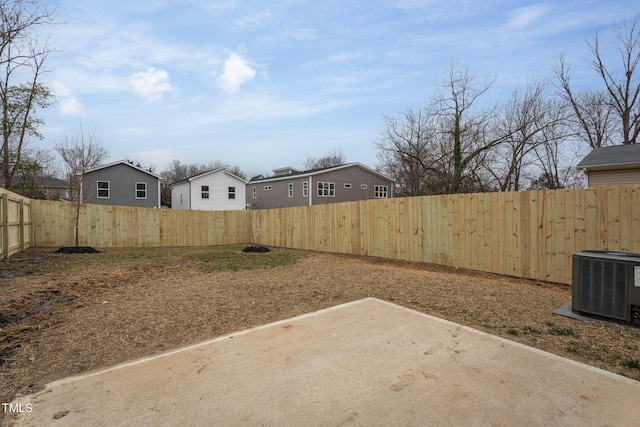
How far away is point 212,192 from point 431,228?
72.7 feet

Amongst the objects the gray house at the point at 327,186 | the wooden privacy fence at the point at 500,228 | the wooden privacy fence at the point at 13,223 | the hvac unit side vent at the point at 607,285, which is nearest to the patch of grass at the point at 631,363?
the hvac unit side vent at the point at 607,285

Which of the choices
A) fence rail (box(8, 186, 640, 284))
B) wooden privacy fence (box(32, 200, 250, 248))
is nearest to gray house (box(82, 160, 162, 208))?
wooden privacy fence (box(32, 200, 250, 248))

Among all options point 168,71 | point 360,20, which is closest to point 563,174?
point 360,20

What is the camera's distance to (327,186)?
26016 millimetres

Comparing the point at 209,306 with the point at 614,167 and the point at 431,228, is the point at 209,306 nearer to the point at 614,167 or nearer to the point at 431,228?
the point at 431,228

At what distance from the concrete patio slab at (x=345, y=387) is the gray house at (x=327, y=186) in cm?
2197

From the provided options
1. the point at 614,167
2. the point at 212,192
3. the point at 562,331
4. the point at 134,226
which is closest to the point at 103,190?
the point at 212,192

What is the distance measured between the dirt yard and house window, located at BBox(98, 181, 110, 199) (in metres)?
15.9

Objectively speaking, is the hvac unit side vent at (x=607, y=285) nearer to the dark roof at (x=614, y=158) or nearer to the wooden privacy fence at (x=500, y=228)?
the wooden privacy fence at (x=500, y=228)

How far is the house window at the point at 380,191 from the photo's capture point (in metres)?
28.1

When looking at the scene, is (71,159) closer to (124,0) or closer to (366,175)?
(124,0)

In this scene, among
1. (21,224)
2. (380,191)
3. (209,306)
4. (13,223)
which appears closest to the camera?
(209,306)

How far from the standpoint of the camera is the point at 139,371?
2.73 m

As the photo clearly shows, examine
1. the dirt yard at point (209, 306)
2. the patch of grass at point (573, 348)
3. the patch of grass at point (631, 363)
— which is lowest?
the dirt yard at point (209, 306)
